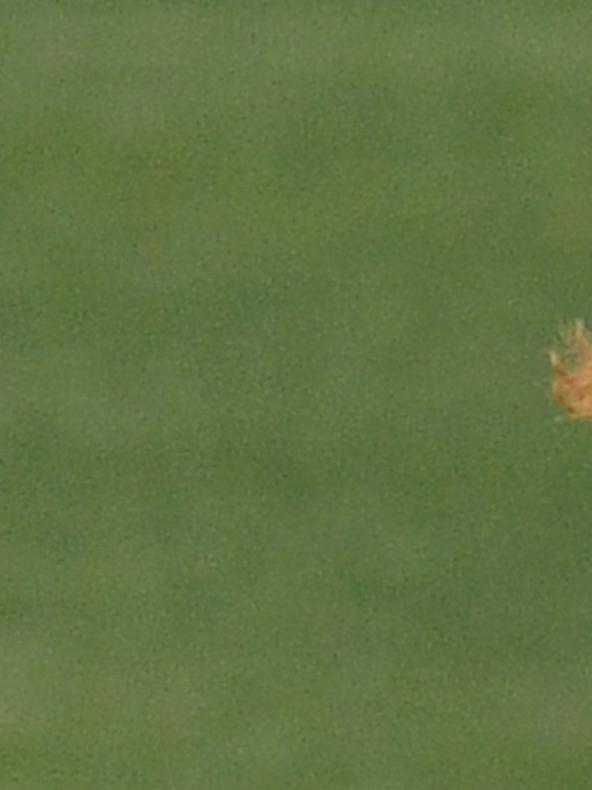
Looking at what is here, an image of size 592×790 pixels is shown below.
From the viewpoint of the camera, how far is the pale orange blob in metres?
3.62

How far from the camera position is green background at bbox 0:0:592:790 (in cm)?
362

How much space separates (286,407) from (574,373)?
51 centimetres

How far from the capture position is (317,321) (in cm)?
365

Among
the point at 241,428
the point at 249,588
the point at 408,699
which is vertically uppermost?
the point at 241,428

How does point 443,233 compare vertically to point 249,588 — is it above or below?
above

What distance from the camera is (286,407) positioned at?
3635mm

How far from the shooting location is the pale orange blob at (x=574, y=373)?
11.9ft

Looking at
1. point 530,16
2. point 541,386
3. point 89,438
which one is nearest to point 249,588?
point 89,438

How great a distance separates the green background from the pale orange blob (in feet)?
0.10

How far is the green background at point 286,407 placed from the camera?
3619mm

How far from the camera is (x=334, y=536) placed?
3.62m

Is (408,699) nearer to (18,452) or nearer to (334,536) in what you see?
(334,536)

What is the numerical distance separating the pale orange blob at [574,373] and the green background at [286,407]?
29mm

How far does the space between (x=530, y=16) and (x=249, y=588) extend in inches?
44.6
